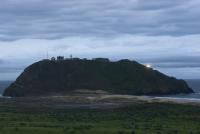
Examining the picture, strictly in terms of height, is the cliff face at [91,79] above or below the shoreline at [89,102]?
above

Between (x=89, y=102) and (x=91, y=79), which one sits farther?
(x=91, y=79)

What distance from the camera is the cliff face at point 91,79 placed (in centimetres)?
17975

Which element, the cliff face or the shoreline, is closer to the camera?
the shoreline

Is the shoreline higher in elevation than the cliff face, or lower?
lower

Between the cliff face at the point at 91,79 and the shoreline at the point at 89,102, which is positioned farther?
the cliff face at the point at 91,79

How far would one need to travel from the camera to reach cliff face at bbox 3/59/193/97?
180m

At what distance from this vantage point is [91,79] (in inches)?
7219

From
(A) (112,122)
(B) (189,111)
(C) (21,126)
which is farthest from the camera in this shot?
(B) (189,111)

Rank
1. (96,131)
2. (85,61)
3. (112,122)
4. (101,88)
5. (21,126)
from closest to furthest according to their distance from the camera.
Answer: (96,131)
(21,126)
(112,122)
(101,88)
(85,61)

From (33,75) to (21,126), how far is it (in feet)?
440

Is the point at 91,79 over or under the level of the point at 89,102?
over

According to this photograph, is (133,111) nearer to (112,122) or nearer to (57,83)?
(112,122)

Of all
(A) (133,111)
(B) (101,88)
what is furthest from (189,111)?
(B) (101,88)

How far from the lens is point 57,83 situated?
182875 mm
